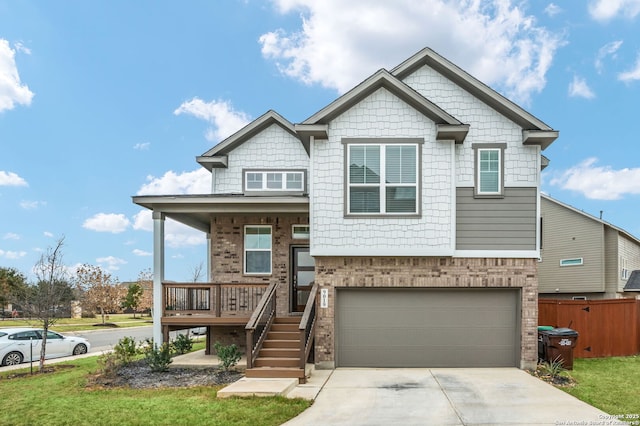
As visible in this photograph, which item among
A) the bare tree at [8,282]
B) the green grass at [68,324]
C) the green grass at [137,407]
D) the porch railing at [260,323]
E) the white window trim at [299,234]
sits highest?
the white window trim at [299,234]

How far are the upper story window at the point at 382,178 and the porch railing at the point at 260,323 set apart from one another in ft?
9.73

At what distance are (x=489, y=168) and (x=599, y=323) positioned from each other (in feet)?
19.9

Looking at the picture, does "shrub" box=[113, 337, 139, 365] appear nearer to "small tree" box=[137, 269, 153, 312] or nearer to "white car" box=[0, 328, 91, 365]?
"white car" box=[0, 328, 91, 365]

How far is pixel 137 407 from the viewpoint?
8242 mm

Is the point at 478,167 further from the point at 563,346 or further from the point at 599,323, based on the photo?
the point at 599,323

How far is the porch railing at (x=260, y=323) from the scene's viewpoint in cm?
1023

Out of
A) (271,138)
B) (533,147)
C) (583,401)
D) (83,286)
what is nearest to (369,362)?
(583,401)

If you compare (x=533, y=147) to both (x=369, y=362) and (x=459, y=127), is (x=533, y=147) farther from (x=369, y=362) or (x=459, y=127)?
(x=369, y=362)

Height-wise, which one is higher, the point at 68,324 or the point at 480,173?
the point at 480,173

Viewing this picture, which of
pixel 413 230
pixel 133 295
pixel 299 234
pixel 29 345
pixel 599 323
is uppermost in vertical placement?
pixel 413 230

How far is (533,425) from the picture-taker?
7.16m

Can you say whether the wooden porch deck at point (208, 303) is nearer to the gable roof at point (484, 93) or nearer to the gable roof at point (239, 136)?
the gable roof at point (239, 136)

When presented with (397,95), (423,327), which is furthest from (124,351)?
(397,95)

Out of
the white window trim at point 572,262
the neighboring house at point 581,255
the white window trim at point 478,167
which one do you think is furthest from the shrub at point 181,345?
the white window trim at point 572,262
